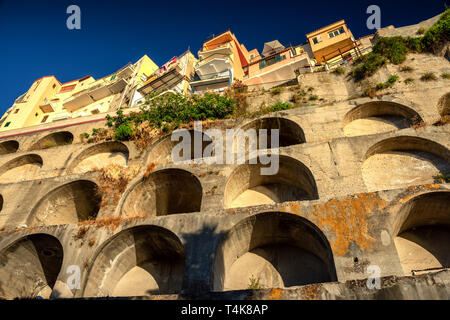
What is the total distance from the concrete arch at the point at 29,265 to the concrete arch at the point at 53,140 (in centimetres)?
1244

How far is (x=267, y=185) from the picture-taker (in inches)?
617

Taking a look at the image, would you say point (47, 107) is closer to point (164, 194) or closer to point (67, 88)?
point (67, 88)

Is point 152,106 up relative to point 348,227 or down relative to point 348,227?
up

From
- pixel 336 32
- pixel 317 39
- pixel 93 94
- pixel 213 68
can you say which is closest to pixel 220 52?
pixel 213 68

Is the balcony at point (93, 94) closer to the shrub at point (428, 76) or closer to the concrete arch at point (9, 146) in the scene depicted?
the concrete arch at point (9, 146)

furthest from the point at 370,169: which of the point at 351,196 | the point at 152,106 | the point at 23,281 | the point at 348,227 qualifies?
the point at 23,281

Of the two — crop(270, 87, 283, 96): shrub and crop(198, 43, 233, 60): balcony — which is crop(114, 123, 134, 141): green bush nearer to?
crop(270, 87, 283, 96): shrub

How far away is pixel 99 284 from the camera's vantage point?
11.2 m

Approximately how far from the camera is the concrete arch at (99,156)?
63.5 ft

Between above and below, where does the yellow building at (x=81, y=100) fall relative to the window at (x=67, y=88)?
below

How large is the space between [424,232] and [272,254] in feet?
19.5

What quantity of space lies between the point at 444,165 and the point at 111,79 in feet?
145

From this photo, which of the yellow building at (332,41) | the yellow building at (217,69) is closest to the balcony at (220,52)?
the yellow building at (217,69)
